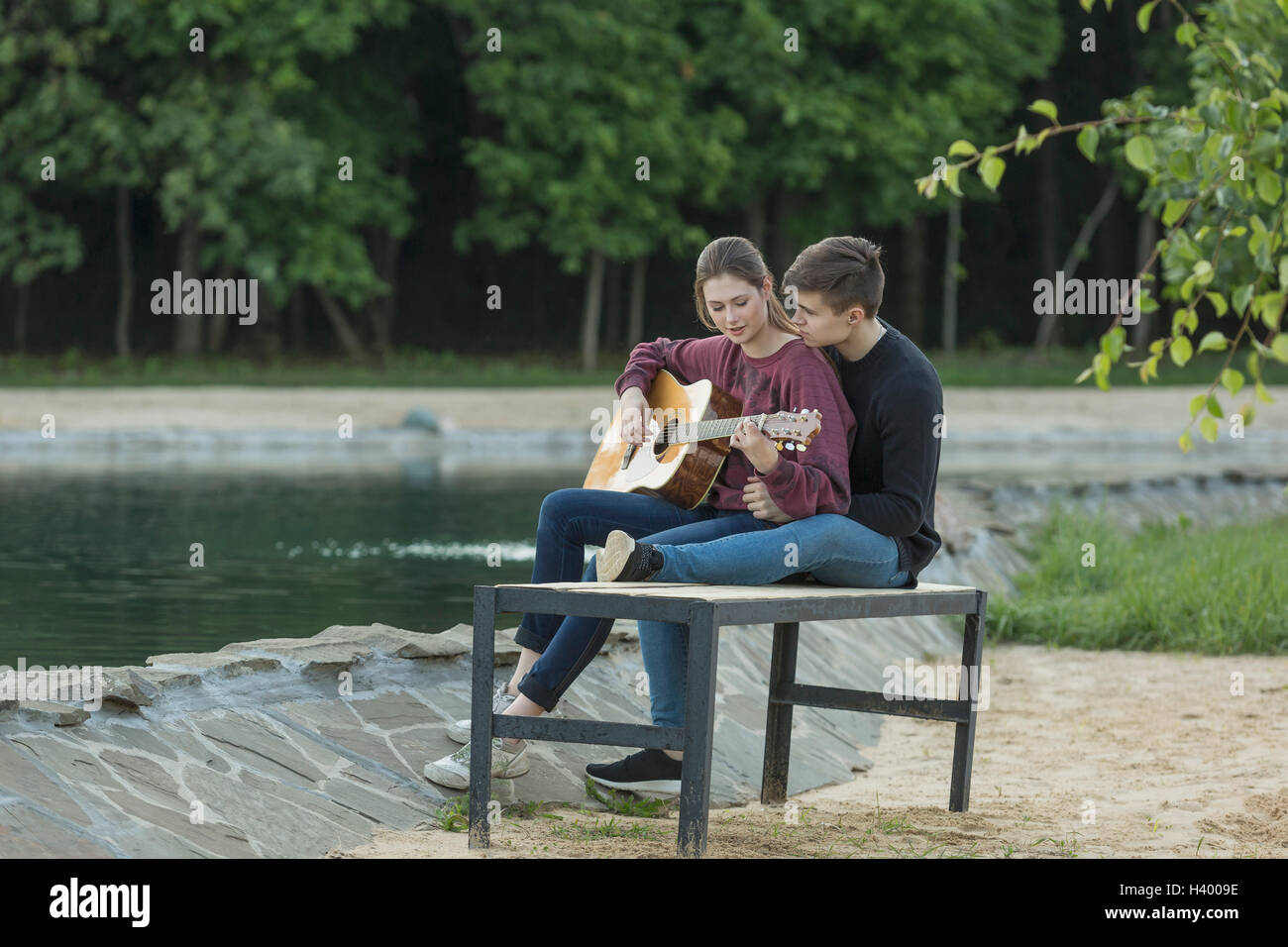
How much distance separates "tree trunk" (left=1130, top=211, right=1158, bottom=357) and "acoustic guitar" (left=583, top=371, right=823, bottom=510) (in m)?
29.3

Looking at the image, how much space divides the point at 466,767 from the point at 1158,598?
5.00 m

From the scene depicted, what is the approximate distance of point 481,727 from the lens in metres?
4.88

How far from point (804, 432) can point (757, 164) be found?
90.6ft

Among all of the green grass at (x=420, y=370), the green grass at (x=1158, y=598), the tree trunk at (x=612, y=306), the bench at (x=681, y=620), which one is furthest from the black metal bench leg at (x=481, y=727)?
the tree trunk at (x=612, y=306)

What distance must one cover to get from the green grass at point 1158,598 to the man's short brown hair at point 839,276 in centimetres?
432

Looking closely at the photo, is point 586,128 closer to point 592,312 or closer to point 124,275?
point 592,312

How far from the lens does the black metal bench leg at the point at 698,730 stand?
4480 mm

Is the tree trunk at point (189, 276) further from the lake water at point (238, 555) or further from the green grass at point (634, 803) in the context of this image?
the green grass at point (634, 803)

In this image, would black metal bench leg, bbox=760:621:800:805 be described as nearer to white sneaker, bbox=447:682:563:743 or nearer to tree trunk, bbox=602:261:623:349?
white sneaker, bbox=447:682:563:743

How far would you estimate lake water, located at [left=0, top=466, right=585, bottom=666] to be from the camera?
8.44 metres

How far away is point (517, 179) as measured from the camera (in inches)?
1198

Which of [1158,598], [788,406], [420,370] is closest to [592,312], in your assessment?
[420,370]
